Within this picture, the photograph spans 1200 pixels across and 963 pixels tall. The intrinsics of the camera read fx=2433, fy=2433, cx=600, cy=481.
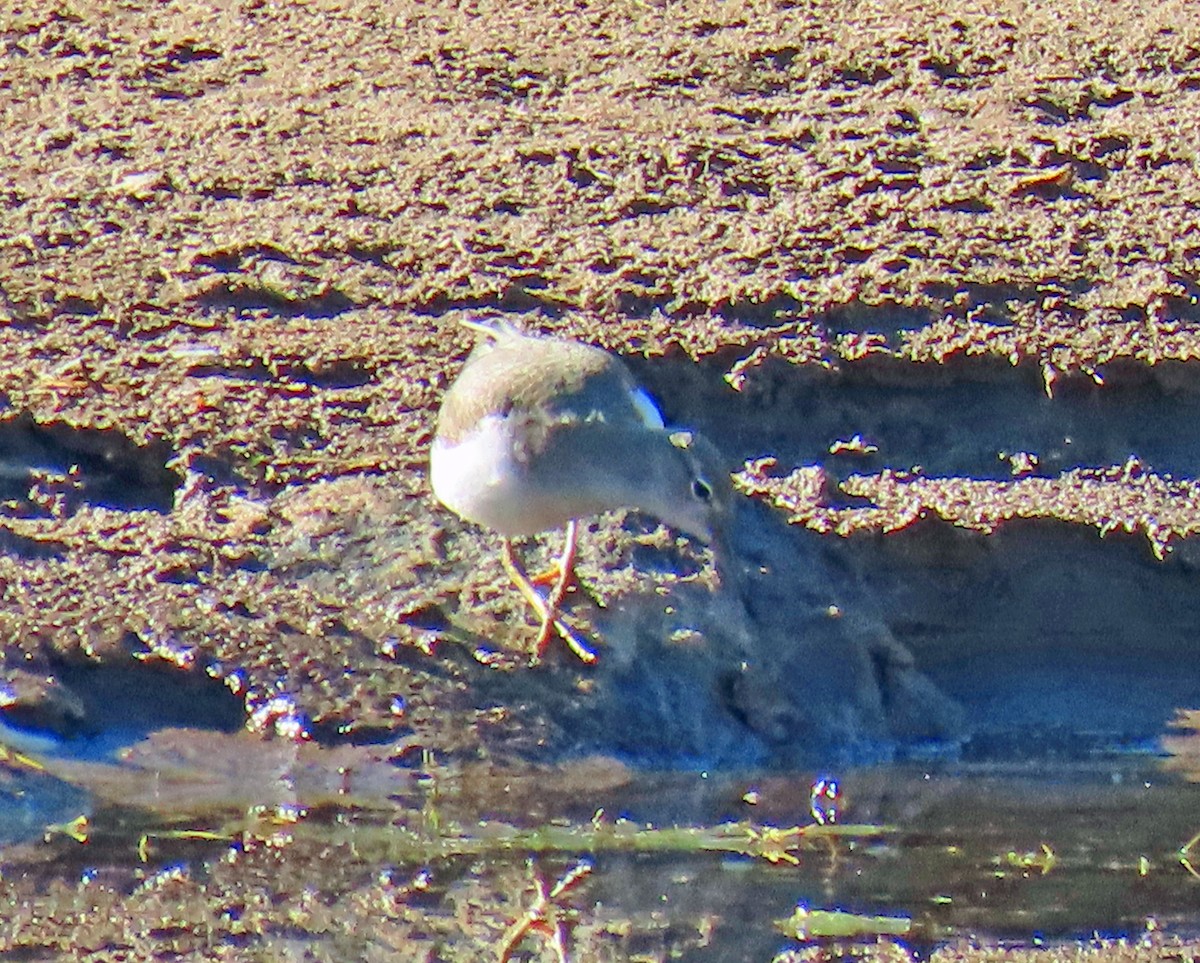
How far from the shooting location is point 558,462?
22.4 ft

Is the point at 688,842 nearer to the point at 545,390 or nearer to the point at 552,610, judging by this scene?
the point at 552,610

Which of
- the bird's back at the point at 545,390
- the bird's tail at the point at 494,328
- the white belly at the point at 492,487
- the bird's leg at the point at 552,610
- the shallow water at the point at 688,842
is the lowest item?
the shallow water at the point at 688,842

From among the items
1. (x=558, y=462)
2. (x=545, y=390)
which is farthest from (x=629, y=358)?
(x=558, y=462)

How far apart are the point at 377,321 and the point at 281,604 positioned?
4.43 feet

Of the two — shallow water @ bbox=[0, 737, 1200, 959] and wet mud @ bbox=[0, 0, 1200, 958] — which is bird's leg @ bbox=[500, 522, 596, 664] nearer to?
wet mud @ bbox=[0, 0, 1200, 958]

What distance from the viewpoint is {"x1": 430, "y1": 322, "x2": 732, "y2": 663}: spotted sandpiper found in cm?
680

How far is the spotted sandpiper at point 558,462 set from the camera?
6805mm

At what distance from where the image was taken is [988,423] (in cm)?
779

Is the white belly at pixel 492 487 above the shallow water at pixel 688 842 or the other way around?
above

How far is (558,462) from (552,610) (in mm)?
423

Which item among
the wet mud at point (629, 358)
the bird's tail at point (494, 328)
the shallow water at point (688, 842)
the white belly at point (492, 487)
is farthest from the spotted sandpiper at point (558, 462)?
the shallow water at point (688, 842)

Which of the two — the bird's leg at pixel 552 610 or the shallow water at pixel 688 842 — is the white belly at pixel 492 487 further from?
the shallow water at pixel 688 842

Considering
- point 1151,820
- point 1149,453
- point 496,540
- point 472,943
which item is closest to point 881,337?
point 1149,453

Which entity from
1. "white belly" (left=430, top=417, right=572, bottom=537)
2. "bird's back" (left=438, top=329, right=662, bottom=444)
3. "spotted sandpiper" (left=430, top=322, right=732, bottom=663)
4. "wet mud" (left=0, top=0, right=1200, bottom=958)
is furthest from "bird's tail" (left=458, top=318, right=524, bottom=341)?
"white belly" (left=430, top=417, right=572, bottom=537)
